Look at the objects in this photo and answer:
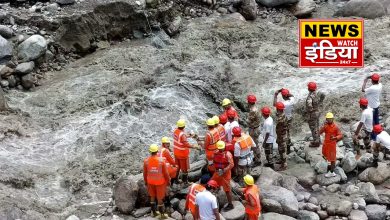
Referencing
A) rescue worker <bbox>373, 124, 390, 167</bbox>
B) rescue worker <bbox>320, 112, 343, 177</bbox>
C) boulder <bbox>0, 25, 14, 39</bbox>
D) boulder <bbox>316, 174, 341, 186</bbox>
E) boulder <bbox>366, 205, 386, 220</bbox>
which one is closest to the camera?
boulder <bbox>366, 205, 386, 220</bbox>

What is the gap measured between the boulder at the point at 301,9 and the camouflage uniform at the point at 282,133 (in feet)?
34.4

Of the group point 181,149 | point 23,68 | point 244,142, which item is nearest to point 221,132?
point 244,142

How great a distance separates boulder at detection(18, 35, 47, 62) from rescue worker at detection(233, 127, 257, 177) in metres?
8.27

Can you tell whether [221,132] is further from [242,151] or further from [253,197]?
[253,197]

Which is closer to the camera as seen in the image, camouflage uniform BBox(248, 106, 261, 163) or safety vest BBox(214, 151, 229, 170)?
safety vest BBox(214, 151, 229, 170)

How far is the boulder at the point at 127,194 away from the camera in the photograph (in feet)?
33.6

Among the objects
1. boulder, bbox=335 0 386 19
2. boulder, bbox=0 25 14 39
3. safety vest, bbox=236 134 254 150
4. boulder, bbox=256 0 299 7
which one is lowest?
safety vest, bbox=236 134 254 150

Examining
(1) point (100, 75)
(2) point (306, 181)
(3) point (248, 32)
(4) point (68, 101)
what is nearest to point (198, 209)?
(2) point (306, 181)

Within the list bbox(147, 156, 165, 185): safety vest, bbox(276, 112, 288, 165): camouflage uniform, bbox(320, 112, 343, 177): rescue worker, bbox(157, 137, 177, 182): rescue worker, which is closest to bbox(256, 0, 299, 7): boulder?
bbox(276, 112, 288, 165): camouflage uniform

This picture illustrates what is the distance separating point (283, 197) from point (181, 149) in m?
2.06

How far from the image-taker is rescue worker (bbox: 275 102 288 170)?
1123cm

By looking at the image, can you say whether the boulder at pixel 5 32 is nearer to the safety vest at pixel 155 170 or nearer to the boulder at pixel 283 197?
the safety vest at pixel 155 170

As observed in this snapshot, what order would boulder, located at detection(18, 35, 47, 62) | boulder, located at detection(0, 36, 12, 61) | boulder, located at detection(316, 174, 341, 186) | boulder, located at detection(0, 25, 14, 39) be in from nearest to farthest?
boulder, located at detection(316, 174, 341, 186)
boulder, located at detection(0, 36, 12, 61)
boulder, located at detection(18, 35, 47, 62)
boulder, located at detection(0, 25, 14, 39)

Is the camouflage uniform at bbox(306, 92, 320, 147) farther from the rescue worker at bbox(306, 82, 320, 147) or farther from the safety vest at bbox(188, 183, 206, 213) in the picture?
the safety vest at bbox(188, 183, 206, 213)
